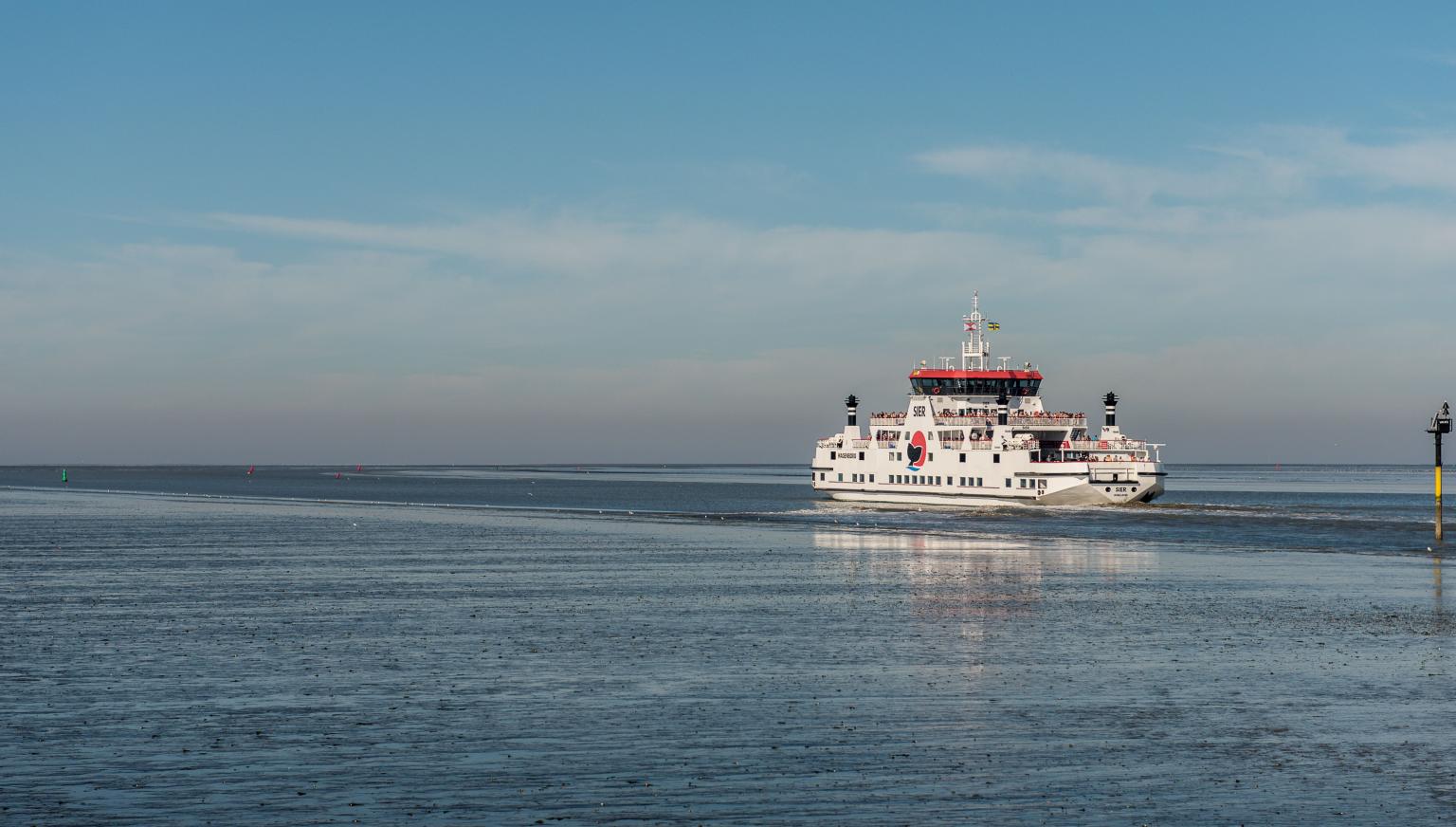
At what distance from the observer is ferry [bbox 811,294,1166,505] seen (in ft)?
372

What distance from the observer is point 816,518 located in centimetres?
10919

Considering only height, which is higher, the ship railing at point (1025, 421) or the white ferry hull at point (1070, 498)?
the ship railing at point (1025, 421)

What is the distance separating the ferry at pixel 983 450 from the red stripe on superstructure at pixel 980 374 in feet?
0.28

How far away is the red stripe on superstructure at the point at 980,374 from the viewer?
126 metres

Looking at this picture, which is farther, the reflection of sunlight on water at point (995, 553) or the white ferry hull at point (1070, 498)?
the white ferry hull at point (1070, 498)

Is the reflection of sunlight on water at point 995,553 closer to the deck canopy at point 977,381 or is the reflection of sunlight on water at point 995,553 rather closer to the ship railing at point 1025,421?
the ship railing at point 1025,421

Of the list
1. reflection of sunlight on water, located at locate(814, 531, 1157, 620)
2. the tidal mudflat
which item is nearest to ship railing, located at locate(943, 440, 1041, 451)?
reflection of sunlight on water, located at locate(814, 531, 1157, 620)

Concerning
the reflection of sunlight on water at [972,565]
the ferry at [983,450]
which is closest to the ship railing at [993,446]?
the ferry at [983,450]

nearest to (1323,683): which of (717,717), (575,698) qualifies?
(717,717)

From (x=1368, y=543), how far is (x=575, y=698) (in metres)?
63.3

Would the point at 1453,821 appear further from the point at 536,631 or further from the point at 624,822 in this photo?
the point at 536,631

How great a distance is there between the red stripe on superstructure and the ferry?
0.09 m

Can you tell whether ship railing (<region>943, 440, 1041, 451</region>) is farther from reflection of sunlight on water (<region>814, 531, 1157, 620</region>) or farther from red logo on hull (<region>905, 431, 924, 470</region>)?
reflection of sunlight on water (<region>814, 531, 1157, 620</region>)

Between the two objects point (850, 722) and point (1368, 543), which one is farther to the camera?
point (1368, 543)
